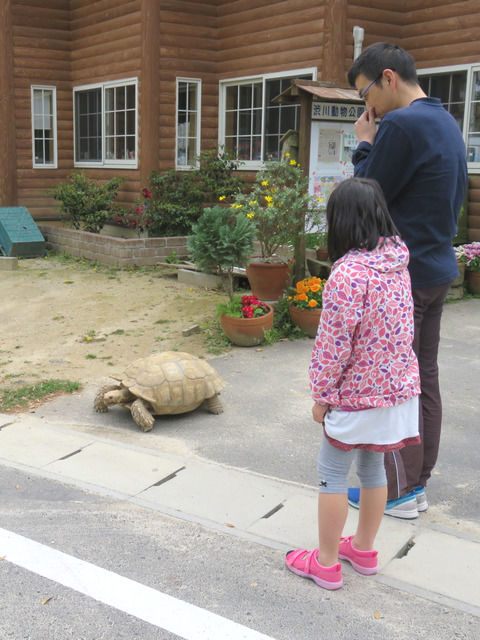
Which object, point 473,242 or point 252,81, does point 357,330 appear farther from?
point 252,81

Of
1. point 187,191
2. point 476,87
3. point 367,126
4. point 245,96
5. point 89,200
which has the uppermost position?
point 245,96

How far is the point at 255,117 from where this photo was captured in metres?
12.4

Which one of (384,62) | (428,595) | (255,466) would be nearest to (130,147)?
(255,466)

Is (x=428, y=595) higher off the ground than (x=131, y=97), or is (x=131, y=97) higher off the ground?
(x=131, y=97)

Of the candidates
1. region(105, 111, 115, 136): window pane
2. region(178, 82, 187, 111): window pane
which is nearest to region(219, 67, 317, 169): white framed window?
region(178, 82, 187, 111): window pane

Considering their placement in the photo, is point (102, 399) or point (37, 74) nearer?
point (102, 399)

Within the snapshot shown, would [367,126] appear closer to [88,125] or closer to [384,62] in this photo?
[384,62]

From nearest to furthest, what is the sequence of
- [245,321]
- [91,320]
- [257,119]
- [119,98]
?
1. [245,321]
2. [91,320]
3. [257,119]
4. [119,98]

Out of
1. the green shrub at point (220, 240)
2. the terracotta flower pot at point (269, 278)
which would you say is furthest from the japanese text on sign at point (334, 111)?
the terracotta flower pot at point (269, 278)

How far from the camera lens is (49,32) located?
47.1ft

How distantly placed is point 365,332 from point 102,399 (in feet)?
9.35

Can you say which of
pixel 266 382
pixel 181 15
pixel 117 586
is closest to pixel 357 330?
pixel 117 586

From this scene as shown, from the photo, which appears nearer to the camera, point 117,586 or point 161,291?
point 117,586

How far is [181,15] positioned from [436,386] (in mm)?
10880
